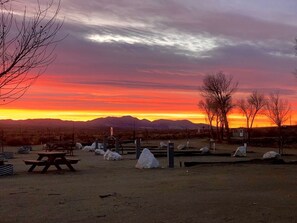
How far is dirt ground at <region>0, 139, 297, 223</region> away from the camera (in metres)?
9.45

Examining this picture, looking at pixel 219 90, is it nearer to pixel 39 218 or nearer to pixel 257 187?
pixel 257 187

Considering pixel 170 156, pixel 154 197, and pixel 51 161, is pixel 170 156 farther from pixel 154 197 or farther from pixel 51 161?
pixel 154 197

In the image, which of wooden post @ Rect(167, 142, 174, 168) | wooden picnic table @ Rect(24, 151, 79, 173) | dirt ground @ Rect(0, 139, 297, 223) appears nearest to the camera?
dirt ground @ Rect(0, 139, 297, 223)

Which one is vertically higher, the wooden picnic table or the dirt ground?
the wooden picnic table

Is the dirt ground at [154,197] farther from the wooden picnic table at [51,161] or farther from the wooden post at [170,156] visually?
the wooden post at [170,156]

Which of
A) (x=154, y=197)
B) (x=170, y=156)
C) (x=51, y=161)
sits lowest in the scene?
(x=154, y=197)

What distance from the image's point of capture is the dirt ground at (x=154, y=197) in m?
9.45

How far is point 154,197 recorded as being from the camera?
11922mm

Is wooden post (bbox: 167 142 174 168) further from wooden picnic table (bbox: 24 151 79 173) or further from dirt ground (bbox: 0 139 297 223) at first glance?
wooden picnic table (bbox: 24 151 79 173)

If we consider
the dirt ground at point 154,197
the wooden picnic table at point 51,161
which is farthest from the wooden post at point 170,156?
the wooden picnic table at point 51,161

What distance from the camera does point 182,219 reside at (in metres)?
9.02

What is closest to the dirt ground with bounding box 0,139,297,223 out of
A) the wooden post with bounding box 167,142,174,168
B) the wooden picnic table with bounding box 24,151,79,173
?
the wooden picnic table with bounding box 24,151,79,173

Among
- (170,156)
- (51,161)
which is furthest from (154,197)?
(170,156)

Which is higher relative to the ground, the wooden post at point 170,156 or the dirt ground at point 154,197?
the wooden post at point 170,156
